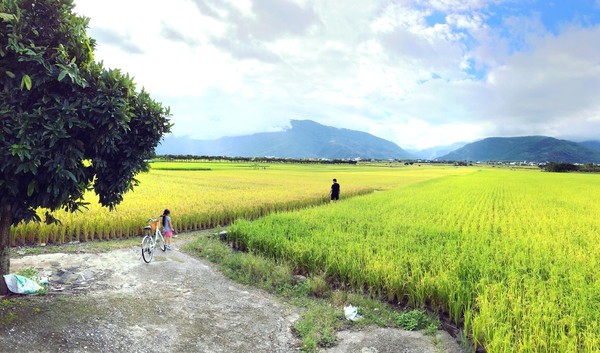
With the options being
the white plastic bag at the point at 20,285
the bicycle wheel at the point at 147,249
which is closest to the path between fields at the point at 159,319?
the white plastic bag at the point at 20,285

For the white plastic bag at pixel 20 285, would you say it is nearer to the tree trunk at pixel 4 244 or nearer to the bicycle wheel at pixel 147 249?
the tree trunk at pixel 4 244

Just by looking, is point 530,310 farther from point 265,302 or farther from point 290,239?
point 290,239

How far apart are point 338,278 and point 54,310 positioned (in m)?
6.44

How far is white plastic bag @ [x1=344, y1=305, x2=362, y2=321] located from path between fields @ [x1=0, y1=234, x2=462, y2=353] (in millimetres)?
421

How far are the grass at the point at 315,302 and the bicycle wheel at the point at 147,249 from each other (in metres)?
1.92

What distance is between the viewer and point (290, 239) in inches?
497

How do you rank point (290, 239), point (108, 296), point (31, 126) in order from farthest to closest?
point (290, 239), point (108, 296), point (31, 126)

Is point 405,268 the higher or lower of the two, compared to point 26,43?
lower

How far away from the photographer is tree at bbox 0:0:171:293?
614 cm

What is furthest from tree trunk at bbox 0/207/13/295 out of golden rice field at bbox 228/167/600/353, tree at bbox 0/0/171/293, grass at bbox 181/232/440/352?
golden rice field at bbox 228/167/600/353

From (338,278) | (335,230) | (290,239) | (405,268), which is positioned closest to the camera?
(405,268)

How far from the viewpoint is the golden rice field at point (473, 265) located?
19.6 ft

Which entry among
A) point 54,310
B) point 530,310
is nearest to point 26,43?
point 54,310

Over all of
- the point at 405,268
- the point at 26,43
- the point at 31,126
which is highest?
the point at 26,43
